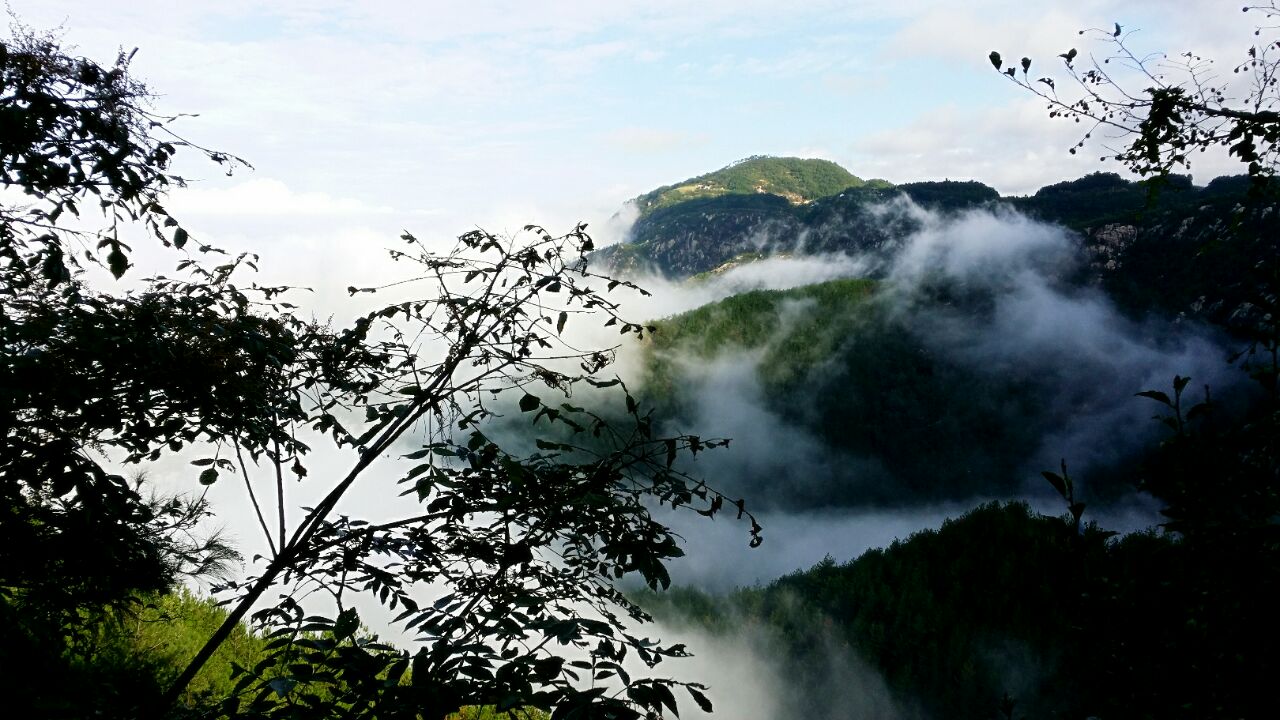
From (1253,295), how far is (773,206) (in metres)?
202

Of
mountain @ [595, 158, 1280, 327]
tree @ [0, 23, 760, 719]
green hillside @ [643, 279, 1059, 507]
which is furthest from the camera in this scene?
green hillside @ [643, 279, 1059, 507]

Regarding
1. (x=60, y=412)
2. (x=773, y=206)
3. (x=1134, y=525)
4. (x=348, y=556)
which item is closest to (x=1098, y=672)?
(x=348, y=556)

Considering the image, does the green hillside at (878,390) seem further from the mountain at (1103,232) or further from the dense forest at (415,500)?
the dense forest at (415,500)

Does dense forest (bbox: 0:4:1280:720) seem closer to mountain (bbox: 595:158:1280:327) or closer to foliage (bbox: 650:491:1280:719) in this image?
foliage (bbox: 650:491:1280:719)

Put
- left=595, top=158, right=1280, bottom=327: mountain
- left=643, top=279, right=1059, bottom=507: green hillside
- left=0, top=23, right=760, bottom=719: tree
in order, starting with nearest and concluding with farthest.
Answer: left=0, top=23, right=760, bottom=719: tree < left=595, top=158, right=1280, bottom=327: mountain < left=643, top=279, right=1059, bottom=507: green hillside

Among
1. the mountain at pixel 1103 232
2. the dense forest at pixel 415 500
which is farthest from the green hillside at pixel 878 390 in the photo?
the dense forest at pixel 415 500

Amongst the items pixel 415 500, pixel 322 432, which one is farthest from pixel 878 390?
pixel 322 432

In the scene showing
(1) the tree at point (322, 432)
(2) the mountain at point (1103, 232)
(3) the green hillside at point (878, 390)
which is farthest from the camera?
(3) the green hillside at point (878, 390)

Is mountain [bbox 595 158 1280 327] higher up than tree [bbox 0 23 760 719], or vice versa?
mountain [bbox 595 158 1280 327]

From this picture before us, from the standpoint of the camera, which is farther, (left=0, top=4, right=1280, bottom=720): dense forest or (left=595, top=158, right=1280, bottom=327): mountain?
(left=595, top=158, right=1280, bottom=327): mountain

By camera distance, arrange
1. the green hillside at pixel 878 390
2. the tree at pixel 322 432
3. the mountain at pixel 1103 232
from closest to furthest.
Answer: the tree at pixel 322 432 < the mountain at pixel 1103 232 < the green hillside at pixel 878 390

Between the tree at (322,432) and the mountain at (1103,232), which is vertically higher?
the mountain at (1103,232)

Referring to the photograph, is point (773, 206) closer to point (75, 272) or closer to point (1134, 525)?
point (1134, 525)

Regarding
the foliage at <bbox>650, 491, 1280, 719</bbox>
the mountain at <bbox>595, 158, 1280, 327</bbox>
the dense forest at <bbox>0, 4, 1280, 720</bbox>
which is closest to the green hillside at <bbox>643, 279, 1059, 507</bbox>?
the mountain at <bbox>595, 158, 1280, 327</bbox>
